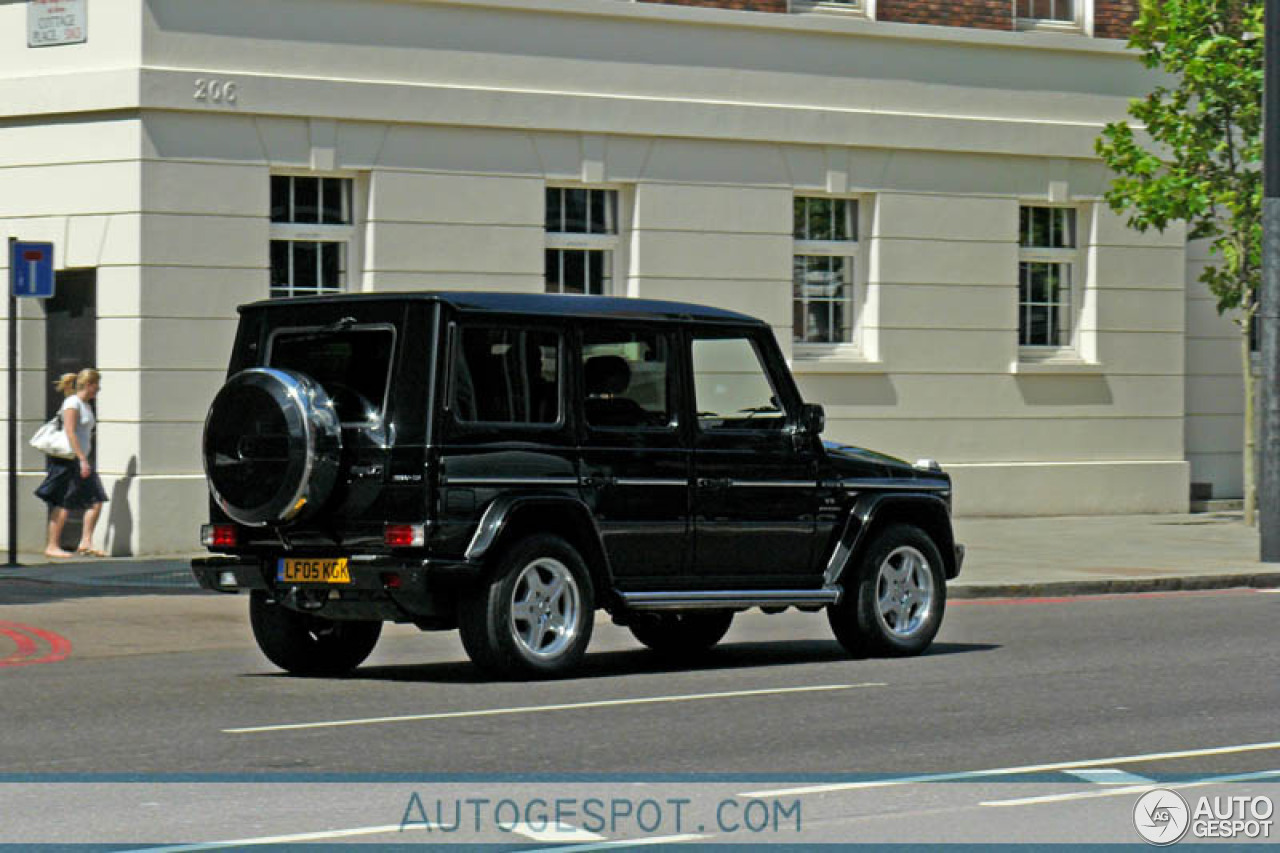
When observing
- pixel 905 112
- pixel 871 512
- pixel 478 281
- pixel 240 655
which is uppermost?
pixel 905 112

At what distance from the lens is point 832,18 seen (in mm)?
25250

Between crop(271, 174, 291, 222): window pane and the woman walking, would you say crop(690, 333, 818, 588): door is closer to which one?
the woman walking

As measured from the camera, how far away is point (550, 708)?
36.6 ft

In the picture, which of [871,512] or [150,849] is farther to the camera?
[871,512]

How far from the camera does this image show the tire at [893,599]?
13.8m

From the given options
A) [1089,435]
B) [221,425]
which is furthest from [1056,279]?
[221,425]

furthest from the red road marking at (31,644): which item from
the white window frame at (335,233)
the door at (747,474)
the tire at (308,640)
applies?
the white window frame at (335,233)

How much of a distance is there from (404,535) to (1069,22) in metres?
16.9

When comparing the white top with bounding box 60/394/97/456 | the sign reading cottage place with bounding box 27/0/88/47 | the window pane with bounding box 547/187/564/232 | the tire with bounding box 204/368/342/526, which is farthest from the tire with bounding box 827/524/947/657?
the sign reading cottage place with bounding box 27/0/88/47

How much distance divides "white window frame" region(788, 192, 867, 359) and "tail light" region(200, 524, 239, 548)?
43.5 feet

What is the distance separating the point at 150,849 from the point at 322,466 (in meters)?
4.74

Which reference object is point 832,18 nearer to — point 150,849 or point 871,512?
point 871,512

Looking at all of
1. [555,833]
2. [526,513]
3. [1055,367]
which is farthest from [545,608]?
[1055,367]

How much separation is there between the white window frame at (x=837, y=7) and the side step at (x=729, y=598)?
1262 cm
